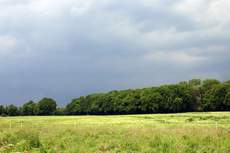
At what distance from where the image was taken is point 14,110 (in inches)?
5699

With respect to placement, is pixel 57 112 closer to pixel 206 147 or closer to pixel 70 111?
pixel 70 111

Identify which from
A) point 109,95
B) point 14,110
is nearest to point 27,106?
point 14,110

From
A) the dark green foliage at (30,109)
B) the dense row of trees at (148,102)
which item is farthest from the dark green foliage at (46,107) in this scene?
the dark green foliage at (30,109)

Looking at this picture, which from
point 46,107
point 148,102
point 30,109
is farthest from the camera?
point 46,107

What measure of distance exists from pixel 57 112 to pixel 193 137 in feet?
426

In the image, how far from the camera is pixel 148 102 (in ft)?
419

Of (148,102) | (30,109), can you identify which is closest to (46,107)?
(30,109)

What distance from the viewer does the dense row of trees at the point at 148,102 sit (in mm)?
123688

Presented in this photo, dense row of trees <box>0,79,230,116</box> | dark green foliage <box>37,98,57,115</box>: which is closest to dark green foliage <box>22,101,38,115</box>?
dense row of trees <box>0,79,230,116</box>

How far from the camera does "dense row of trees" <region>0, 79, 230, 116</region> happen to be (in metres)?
124

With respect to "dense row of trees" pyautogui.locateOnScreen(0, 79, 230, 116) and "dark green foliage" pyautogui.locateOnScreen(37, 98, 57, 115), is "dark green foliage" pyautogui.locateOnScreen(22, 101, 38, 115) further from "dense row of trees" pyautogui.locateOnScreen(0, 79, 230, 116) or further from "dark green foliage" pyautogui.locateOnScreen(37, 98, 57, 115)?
"dark green foliage" pyautogui.locateOnScreen(37, 98, 57, 115)

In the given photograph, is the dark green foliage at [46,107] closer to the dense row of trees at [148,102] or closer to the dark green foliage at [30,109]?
the dense row of trees at [148,102]

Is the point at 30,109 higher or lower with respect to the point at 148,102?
lower

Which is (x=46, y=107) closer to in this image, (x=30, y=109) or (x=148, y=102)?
(x=30, y=109)
